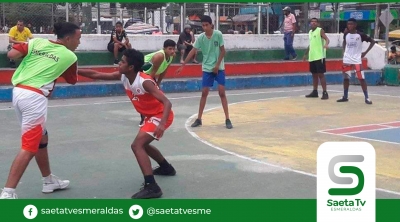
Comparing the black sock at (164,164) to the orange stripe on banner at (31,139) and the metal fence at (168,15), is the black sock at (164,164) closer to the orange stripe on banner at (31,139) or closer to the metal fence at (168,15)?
the orange stripe on banner at (31,139)

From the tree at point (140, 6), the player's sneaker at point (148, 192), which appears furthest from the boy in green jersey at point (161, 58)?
the tree at point (140, 6)

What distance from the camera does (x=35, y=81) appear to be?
18.7ft

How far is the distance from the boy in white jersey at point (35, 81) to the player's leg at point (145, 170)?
96cm

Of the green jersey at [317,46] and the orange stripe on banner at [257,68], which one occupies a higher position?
the green jersey at [317,46]

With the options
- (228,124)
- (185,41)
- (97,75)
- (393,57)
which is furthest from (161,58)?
(393,57)

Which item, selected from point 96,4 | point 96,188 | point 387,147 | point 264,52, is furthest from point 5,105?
point 264,52

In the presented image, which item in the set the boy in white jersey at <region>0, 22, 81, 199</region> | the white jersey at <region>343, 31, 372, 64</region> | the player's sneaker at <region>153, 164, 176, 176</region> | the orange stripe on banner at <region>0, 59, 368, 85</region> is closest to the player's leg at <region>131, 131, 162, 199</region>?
the player's sneaker at <region>153, 164, 176, 176</region>

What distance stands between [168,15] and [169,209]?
607 inches

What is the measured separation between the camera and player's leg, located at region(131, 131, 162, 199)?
593 centimetres

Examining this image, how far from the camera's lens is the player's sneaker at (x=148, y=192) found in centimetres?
590

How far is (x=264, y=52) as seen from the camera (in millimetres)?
20578

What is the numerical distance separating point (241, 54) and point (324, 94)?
20.7 feet

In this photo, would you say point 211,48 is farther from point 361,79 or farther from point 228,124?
point 361,79

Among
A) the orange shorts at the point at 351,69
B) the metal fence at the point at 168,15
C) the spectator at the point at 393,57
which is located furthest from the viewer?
the spectator at the point at 393,57
